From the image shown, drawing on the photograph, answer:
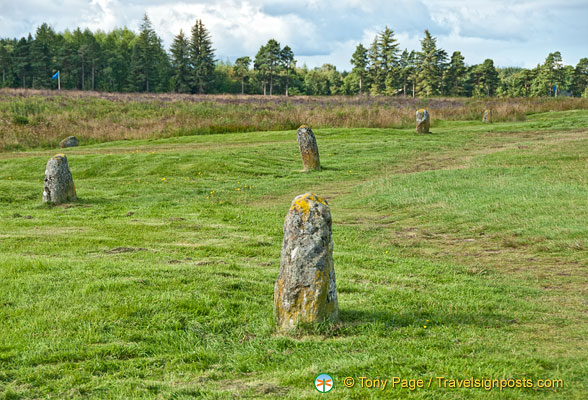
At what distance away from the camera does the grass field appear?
18.1ft

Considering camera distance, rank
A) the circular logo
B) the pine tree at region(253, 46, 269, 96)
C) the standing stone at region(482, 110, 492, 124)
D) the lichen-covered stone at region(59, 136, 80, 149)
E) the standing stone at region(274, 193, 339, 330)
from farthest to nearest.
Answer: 1. the pine tree at region(253, 46, 269, 96)
2. the standing stone at region(482, 110, 492, 124)
3. the lichen-covered stone at region(59, 136, 80, 149)
4. the standing stone at region(274, 193, 339, 330)
5. the circular logo

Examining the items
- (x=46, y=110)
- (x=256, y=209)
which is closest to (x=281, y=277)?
(x=256, y=209)

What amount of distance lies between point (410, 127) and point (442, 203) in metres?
22.9

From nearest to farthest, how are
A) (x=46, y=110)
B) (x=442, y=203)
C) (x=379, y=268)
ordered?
(x=379, y=268), (x=442, y=203), (x=46, y=110)

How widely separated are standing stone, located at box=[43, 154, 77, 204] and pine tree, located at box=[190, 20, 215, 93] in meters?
84.3

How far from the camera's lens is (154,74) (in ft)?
339

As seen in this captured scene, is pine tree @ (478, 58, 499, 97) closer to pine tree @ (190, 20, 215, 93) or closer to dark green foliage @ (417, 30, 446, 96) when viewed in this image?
dark green foliage @ (417, 30, 446, 96)

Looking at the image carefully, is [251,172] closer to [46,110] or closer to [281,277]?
[281,277]


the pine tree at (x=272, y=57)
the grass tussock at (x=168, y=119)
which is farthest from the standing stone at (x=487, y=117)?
the pine tree at (x=272, y=57)

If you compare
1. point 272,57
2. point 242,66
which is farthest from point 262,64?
point 242,66

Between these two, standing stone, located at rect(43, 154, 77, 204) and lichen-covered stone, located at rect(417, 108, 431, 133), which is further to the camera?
lichen-covered stone, located at rect(417, 108, 431, 133)

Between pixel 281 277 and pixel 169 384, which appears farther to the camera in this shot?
pixel 281 277

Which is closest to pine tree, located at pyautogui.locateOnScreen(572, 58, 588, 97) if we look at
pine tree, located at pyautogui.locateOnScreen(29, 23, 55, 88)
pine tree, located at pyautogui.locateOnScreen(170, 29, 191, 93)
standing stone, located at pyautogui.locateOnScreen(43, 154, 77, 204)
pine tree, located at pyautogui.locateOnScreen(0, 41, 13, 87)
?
pine tree, located at pyautogui.locateOnScreen(170, 29, 191, 93)

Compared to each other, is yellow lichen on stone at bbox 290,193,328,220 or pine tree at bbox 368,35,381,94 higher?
pine tree at bbox 368,35,381,94
